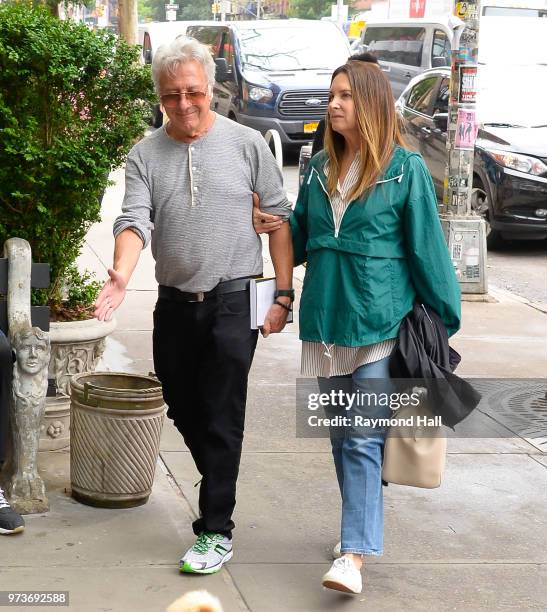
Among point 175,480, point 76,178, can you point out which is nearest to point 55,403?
point 175,480

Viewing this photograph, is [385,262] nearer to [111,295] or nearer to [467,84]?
[111,295]

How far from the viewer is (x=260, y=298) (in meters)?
4.19

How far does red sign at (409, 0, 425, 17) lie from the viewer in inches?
976

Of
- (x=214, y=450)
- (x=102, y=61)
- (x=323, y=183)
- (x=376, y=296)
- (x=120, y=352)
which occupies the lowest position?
(x=120, y=352)

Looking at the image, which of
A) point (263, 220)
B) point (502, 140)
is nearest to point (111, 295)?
point (263, 220)

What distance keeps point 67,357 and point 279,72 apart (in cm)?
1362

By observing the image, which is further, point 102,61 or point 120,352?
point 120,352

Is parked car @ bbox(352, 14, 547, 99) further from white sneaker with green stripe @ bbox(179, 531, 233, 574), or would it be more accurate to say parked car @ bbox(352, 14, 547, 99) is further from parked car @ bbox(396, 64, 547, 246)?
white sneaker with green stripe @ bbox(179, 531, 233, 574)

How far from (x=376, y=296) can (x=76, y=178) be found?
83.4 inches

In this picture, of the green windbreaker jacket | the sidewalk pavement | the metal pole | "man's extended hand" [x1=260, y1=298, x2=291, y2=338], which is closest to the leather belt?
"man's extended hand" [x1=260, y1=298, x2=291, y2=338]

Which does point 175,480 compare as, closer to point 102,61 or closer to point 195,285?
point 195,285

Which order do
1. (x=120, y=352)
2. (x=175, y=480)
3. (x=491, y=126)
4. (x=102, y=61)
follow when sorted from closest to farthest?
(x=175, y=480), (x=102, y=61), (x=120, y=352), (x=491, y=126)

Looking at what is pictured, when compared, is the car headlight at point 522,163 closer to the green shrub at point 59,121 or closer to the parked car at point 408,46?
the green shrub at point 59,121

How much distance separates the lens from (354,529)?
13.3 feet
